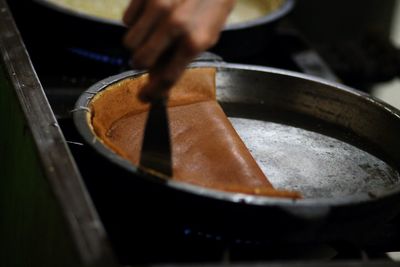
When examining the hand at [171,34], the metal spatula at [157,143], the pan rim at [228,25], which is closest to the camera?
the hand at [171,34]

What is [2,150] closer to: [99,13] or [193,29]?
[99,13]

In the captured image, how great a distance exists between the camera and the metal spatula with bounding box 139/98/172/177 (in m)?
1.49

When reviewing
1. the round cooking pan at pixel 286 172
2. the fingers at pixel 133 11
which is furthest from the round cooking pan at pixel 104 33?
the fingers at pixel 133 11

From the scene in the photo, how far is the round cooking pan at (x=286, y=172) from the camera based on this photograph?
4.30 feet

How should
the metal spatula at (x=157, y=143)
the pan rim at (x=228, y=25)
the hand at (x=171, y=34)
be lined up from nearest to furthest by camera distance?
the hand at (x=171, y=34), the metal spatula at (x=157, y=143), the pan rim at (x=228, y=25)

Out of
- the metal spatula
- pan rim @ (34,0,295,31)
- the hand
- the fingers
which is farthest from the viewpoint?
pan rim @ (34,0,295,31)

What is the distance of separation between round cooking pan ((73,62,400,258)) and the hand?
0.23 metres

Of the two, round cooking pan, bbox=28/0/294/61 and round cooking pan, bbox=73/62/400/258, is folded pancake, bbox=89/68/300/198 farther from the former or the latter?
round cooking pan, bbox=28/0/294/61

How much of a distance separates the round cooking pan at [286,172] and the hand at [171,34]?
0.23 metres

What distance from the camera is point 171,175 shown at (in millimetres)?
1472

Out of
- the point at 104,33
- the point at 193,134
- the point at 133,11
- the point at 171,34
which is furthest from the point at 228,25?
the point at 171,34

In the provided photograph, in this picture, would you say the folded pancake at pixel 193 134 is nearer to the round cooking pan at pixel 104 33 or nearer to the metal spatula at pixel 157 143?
the metal spatula at pixel 157 143

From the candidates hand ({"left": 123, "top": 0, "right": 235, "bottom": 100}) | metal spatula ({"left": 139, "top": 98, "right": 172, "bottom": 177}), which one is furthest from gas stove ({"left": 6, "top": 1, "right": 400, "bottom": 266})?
hand ({"left": 123, "top": 0, "right": 235, "bottom": 100})

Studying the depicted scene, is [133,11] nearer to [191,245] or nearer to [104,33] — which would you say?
[191,245]
